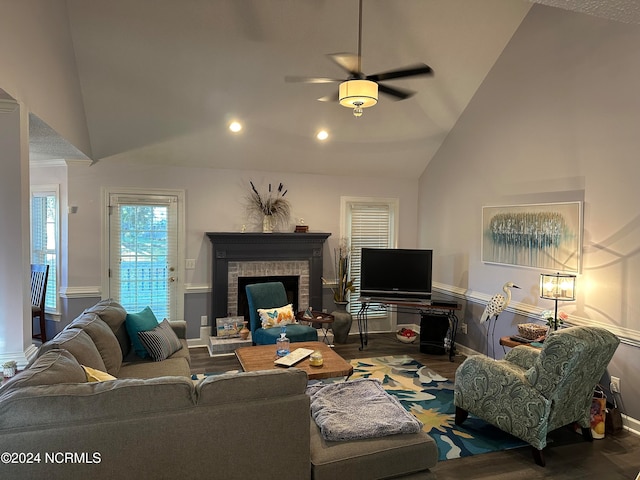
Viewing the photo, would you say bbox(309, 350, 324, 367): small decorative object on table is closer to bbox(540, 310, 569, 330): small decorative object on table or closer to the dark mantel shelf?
bbox(540, 310, 569, 330): small decorative object on table

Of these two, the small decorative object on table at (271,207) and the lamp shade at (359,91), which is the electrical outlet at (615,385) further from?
the small decorative object on table at (271,207)

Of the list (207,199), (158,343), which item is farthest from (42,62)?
(207,199)

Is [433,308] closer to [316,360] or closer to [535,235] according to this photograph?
[535,235]

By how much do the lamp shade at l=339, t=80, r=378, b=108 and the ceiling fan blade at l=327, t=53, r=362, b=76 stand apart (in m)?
0.11

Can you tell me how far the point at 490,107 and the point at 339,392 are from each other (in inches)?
159

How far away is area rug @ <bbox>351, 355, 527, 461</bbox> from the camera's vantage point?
Answer: 10.8 feet

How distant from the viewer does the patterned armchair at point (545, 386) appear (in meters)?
2.96

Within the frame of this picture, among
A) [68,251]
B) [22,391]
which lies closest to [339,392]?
[22,391]

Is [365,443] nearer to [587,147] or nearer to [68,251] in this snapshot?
[587,147]

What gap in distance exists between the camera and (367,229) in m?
6.72

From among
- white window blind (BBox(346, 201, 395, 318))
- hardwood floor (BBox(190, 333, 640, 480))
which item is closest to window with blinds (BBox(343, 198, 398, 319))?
white window blind (BBox(346, 201, 395, 318))

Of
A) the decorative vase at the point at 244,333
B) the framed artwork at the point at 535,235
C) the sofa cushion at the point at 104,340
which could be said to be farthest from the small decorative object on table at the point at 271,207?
the sofa cushion at the point at 104,340

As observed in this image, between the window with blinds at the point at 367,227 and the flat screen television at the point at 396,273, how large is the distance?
66 cm

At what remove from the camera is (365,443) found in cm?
234
